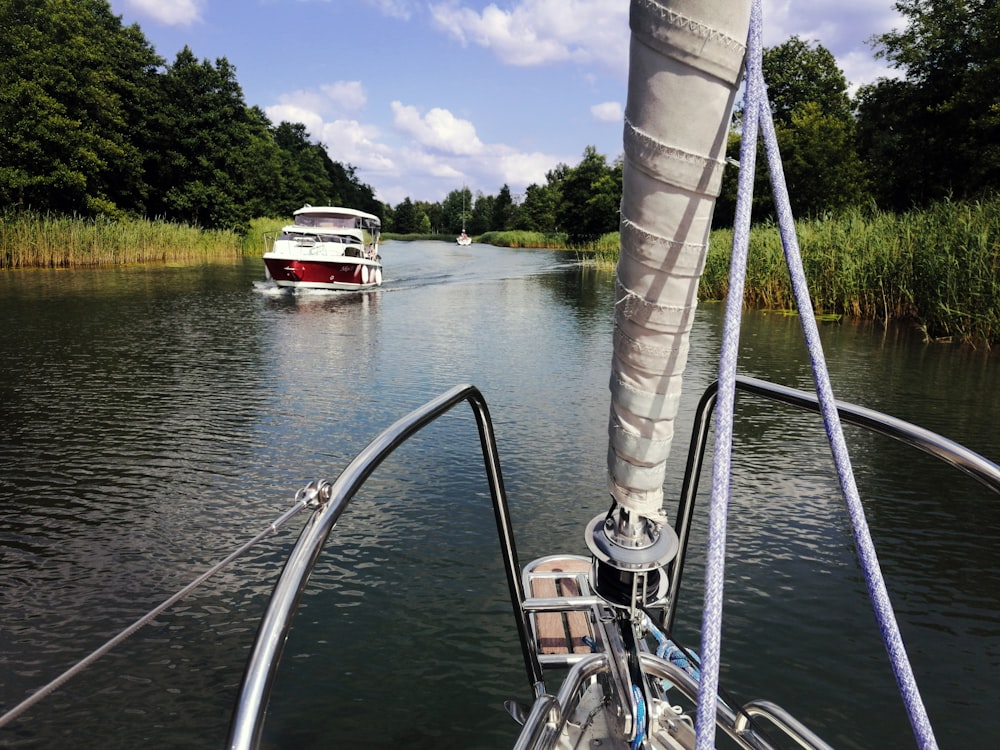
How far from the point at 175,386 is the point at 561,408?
4743 mm

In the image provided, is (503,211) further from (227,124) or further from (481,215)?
(227,124)

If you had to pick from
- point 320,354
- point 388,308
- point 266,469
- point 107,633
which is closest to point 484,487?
point 266,469

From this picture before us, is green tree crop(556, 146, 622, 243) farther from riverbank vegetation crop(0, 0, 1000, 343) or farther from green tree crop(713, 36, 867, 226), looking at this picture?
green tree crop(713, 36, 867, 226)

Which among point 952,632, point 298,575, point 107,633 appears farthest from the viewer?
point 952,632

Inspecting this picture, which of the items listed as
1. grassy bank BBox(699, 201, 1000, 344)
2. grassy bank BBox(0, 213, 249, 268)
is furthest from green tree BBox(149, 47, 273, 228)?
grassy bank BBox(699, 201, 1000, 344)

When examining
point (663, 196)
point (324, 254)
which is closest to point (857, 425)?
point (663, 196)

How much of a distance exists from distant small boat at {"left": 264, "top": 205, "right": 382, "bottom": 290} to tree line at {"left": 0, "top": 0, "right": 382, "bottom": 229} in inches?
542

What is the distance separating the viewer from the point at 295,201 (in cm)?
7694

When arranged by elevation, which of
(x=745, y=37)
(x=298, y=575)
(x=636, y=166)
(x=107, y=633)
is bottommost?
(x=107, y=633)

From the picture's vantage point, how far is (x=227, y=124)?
48875 millimetres

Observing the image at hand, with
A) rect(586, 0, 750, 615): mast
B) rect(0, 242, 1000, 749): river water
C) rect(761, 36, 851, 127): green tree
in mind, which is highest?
rect(761, 36, 851, 127): green tree

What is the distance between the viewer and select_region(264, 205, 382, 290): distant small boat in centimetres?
2075

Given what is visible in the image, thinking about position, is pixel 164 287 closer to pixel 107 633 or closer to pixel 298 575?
pixel 107 633

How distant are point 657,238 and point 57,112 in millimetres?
39756
